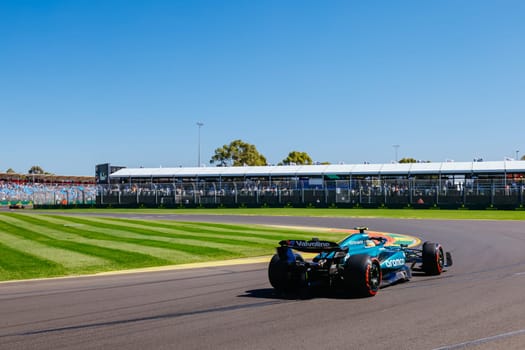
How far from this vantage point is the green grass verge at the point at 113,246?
43.9 ft

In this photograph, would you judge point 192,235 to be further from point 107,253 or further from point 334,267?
point 334,267

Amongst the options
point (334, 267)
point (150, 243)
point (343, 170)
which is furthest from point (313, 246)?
point (343, 170)

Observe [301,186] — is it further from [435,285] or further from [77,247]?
[435,285]

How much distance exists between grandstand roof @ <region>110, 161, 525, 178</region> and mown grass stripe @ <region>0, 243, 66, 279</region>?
4829cm

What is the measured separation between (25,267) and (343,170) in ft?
172

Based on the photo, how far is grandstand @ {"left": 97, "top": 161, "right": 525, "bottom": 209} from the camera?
46.9 m

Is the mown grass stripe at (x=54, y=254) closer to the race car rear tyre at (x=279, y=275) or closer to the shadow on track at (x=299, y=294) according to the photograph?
the shadow on track at (x=299, y=294)

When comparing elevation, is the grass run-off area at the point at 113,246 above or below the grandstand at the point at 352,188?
below

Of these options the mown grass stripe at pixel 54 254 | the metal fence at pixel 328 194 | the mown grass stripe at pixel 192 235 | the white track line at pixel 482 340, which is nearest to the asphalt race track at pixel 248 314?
the white track line at pixel 482 340

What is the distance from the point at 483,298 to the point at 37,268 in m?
9.20

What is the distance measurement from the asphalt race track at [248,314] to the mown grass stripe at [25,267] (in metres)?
0.90

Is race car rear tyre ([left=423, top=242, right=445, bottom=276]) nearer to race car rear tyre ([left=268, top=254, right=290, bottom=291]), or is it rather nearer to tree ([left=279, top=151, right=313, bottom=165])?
race car rear tyre ([left=268, top=254, right=290, bottom=291])

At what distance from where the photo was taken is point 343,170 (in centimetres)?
6356

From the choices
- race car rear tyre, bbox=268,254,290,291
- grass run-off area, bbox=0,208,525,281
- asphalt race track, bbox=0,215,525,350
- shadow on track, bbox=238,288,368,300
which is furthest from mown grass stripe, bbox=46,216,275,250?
race car rear tyre, bbox=268,254,290,291
